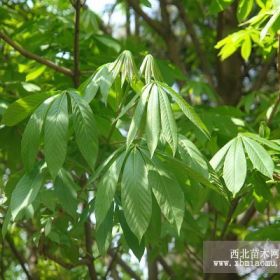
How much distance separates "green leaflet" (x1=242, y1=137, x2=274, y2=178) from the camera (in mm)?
1063

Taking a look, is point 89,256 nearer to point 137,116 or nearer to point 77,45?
point 77,45

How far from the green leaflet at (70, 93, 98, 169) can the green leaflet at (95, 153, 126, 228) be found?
63mm

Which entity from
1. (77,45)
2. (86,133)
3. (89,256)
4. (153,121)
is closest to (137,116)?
(153,121)

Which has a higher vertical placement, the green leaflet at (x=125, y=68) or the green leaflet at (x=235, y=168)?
the green leaflet at (x=125, y=68)

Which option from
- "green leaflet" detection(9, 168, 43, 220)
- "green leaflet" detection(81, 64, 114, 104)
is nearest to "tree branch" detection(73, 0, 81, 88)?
"green leaflet" detection(81, 64, 114, 104)

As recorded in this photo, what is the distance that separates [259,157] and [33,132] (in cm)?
45

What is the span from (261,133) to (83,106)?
508 mm

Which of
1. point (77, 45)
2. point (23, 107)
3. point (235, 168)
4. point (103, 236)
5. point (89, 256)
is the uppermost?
point (77, 45)

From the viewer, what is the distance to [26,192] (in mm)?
1066

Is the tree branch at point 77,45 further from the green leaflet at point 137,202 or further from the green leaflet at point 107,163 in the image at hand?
the green leaflet at point 137,202

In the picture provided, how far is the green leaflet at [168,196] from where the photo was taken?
0.95m

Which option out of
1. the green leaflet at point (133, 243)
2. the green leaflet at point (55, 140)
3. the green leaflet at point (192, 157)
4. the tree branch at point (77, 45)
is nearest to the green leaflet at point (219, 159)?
the green leaflet at point (192, 157)

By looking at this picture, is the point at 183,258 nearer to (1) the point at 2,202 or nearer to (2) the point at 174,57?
(2) the point at 174,57

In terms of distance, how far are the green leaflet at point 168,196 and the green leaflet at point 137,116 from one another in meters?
0.08
